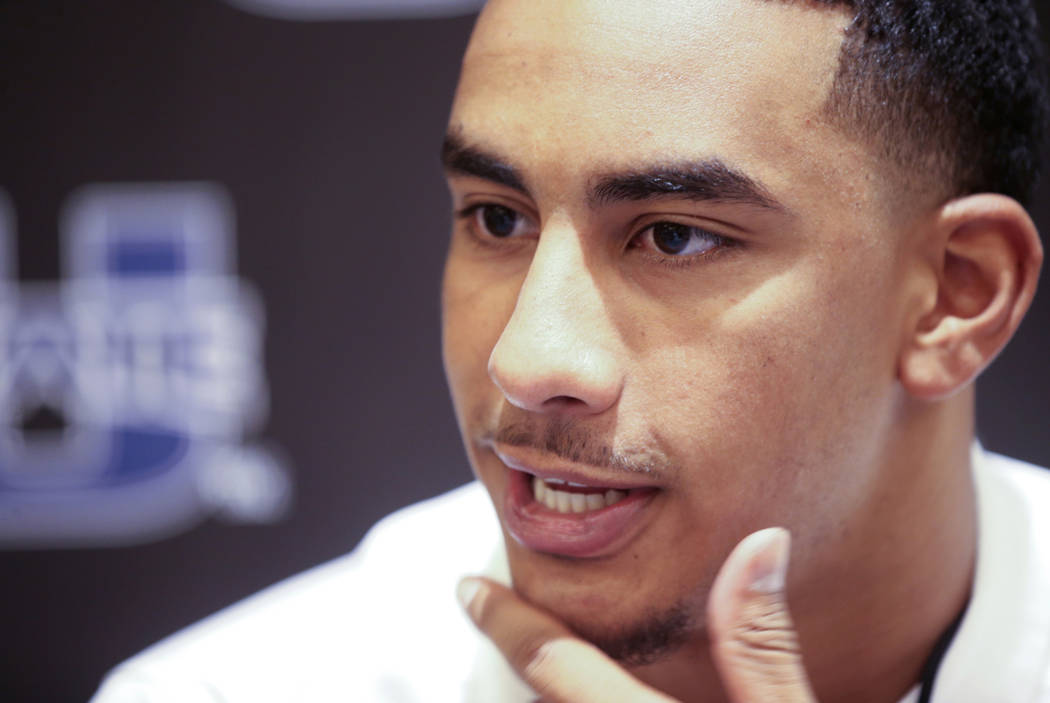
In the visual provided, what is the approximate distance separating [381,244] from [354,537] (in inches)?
23.5

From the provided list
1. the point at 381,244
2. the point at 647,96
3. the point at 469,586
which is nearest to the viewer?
the point at 647,96

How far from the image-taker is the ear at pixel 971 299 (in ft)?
3.43

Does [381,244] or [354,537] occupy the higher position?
[381,244]

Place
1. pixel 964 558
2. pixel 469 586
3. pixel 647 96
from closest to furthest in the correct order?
pixel 647 96
pixel 469 586
pixel 964 558

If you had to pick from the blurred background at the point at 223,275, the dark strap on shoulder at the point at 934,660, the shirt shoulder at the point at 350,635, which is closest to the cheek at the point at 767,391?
the dark strap on shoulder at the point at 934,660

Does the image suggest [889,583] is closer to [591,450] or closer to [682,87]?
[591,450]

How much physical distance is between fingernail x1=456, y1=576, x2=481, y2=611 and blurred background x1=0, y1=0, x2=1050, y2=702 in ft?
2.74

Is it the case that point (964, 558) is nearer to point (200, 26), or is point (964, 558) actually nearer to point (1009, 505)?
point (1009, 505)

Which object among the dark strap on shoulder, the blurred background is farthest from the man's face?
the blurred background

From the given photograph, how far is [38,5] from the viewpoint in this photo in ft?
6.43

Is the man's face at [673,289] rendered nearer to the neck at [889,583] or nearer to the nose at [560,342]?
the nose at [560,342]

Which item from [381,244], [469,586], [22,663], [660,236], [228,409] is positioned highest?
[381,244]

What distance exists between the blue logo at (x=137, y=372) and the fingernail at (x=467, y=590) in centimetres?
93

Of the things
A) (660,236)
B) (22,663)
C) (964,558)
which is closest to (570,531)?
(660,236)
